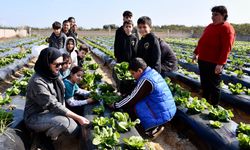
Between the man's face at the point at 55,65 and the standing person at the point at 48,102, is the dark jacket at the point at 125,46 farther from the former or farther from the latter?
the man's face at the point at 55,65

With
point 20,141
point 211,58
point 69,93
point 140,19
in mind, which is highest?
point 140,19

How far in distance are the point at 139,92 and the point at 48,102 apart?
49.1 inches

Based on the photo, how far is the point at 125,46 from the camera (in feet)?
18.6

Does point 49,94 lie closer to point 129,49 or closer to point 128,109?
point 128,109

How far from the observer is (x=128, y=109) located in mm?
4387

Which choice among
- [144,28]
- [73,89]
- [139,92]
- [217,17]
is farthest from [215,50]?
[73,89]

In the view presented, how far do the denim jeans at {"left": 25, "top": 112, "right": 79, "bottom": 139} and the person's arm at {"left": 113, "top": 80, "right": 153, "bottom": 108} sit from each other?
88cm

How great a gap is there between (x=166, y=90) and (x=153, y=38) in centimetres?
114

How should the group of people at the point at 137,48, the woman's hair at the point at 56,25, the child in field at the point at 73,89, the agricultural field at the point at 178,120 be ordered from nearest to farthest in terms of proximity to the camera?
the agricultural field at the point at 178,120
the child in field at the point at 73,89
the group of people at the point at 137,48
the woman's hair at the point at 56,25

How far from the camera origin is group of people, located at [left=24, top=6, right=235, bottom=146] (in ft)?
11.1

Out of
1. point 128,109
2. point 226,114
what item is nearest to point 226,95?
point 226,114

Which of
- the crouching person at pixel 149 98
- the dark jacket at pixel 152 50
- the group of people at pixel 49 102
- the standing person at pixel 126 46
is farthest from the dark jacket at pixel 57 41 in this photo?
the group of people at pixel 49 102

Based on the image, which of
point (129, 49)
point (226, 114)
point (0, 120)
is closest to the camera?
point (0, 120)

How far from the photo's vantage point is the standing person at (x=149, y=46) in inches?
183
